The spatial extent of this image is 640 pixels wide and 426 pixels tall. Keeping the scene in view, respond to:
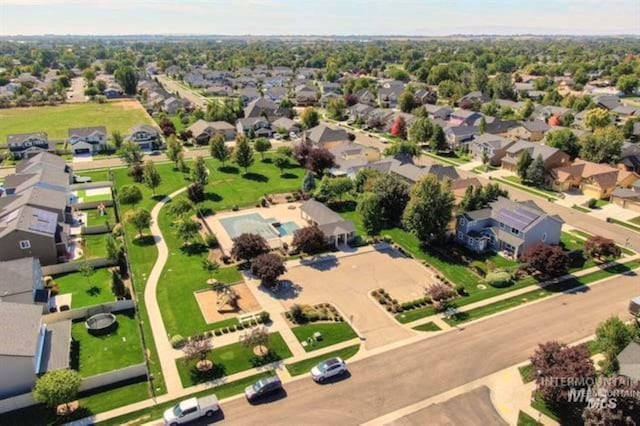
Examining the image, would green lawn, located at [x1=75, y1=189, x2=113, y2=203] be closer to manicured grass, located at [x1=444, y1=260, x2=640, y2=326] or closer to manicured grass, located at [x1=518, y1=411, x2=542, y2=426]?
manicured grass, located at [x1=444, y1=260, x2=640, y2=326]

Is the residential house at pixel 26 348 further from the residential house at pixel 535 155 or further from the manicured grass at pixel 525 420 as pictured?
the residential house at pixel 535 155

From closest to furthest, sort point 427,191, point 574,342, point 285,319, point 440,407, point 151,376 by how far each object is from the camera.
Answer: point 440,407
point 151,376
point 574,342
point 285,319
point 427,191

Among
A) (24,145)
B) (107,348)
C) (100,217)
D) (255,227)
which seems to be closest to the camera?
(107,348)

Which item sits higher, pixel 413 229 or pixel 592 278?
pixel 413 229

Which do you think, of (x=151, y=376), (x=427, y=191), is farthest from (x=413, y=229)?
(x=151, y=376)

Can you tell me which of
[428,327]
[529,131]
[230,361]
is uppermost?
[529,131]

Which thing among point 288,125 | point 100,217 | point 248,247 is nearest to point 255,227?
point 248,247

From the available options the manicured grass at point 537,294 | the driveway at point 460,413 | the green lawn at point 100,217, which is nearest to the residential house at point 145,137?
the green lawn at point 100,217

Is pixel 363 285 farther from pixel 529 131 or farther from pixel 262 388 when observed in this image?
pixel 529 131

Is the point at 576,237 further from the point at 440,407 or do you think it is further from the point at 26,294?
the point at 26,294
